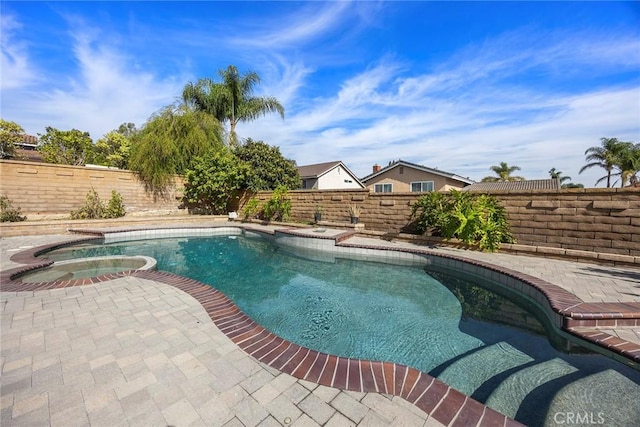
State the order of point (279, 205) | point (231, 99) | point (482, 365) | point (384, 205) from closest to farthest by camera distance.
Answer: point (482, 365) < point (384, 205) < point (279, 205) < point (231, 99)

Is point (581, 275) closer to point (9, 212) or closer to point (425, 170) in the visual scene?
point (425, 170)

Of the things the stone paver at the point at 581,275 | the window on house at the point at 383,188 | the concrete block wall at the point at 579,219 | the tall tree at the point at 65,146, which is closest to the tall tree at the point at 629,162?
the window on house at the point at 383,188

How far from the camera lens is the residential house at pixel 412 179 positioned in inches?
729

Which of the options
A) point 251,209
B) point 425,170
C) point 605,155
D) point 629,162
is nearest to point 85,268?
point 251,209

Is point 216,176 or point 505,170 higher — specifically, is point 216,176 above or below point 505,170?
below

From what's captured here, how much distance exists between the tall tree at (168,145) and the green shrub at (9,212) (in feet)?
16.2

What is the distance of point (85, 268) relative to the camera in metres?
6.17

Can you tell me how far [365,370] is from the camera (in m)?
2.26

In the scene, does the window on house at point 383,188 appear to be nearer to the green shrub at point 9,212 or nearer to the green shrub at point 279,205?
the green shrub at point 279,205

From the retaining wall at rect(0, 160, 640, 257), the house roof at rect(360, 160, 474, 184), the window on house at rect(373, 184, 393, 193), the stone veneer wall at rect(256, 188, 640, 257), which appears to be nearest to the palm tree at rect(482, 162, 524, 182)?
the house roof at rect(360, 160, 474, 184)

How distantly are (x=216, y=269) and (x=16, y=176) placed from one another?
40.6 ft

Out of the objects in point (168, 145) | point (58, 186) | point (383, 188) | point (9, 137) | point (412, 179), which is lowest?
point (58, 186)

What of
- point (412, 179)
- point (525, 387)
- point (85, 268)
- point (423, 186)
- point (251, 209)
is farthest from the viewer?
point (412, 179)

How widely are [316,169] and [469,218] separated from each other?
19.7 meters
